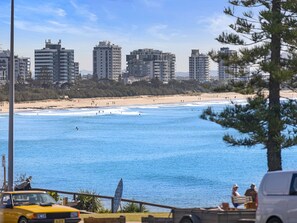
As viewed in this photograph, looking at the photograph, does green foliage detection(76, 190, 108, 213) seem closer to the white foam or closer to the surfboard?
the surfboard

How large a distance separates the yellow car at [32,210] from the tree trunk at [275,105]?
747cm

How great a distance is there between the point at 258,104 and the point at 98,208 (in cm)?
655

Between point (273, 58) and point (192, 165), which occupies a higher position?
point (273, 58)

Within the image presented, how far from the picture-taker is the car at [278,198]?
16219 mm

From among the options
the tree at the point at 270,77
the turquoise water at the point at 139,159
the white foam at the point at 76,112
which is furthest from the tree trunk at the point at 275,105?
the white foam at the point at 76,112

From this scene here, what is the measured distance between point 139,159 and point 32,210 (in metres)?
51.7

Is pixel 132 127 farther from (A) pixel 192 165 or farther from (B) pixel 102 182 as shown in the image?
(B) pixel 102 182

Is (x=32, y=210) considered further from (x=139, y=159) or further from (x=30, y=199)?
(x=139, y=159)

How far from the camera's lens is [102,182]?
2090 inches

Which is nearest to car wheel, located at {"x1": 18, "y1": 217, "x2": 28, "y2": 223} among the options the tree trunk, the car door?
the car door

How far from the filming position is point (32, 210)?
19.9 m

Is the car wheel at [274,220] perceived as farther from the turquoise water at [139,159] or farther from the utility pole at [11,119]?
the turquoise water at [139,159]

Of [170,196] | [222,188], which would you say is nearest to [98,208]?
[170,196]

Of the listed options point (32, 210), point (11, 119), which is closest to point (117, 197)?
point (11, 119)
